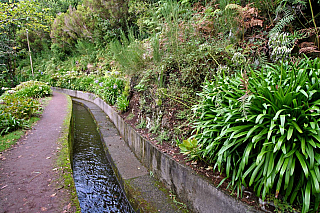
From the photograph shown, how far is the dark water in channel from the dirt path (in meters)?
0.59

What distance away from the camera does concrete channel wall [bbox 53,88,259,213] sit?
156cm

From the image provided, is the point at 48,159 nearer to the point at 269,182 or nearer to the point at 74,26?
the point at 269,182

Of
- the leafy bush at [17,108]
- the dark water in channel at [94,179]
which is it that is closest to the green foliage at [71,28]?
the leafy bush at [17,108]

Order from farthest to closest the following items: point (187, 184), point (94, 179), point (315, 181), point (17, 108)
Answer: point (17, 108) < point (94, 179) < point (187, 184) < point (315, 181)

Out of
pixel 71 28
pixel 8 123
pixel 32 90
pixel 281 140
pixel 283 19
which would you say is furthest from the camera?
pixel 71 28

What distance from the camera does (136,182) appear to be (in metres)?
2.68

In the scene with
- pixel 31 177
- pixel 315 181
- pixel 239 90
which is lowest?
pixel 31 177

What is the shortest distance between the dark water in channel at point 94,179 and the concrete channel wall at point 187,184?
2.19ft

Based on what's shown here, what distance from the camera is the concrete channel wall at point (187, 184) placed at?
1.56 metres

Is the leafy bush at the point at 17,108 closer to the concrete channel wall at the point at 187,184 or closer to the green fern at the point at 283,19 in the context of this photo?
the concrete channel wall at the point at 187,184

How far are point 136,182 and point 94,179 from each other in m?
1.01

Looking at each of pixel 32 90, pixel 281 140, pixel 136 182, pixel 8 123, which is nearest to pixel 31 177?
pixel 136 182

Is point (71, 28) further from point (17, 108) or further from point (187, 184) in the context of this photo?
point (187, 184)

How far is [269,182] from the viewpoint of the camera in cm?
131
